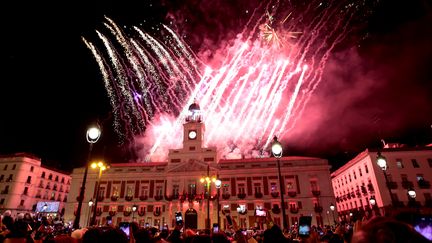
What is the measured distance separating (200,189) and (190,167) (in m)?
4.60

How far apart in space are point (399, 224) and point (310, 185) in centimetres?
4921

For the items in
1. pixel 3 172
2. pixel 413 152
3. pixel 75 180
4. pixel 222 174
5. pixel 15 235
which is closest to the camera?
pixel 15 235

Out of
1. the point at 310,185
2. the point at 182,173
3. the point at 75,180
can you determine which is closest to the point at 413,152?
the point at 310,185

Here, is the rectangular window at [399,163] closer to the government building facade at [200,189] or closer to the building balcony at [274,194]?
the government building facade at [200,189]

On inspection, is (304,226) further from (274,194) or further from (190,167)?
(190,167)

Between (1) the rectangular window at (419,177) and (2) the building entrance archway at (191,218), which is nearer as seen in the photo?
(1) the rectangular window at (419,177)

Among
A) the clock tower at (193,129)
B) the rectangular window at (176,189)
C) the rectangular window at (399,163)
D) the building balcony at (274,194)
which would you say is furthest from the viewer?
the clock tower at (193,129)

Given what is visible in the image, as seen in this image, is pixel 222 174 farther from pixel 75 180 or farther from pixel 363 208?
pixel 75 180

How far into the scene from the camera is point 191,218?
151 feet

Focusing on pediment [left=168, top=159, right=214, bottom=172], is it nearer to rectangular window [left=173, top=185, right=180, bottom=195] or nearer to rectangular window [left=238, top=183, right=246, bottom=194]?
rectangular window [left=173, top=185, right=180, bottom=195]

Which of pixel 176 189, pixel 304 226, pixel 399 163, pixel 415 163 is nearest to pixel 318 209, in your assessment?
pixel 399 163

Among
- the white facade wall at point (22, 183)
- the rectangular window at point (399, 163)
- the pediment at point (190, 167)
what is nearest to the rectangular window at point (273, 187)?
the pediment at point (190, 167)

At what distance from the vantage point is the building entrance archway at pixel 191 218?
45.5 metres

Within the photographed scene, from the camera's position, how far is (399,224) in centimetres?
169
